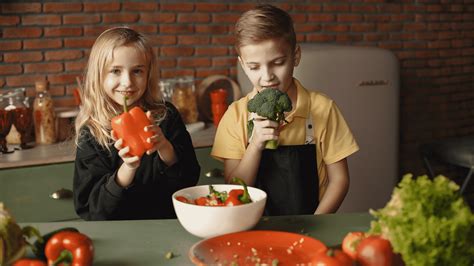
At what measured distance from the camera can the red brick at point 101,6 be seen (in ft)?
11.8

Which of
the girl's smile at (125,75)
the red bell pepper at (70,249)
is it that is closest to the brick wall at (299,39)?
the girl's smile at (125,75)

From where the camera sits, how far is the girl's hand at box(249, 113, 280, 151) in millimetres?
2062

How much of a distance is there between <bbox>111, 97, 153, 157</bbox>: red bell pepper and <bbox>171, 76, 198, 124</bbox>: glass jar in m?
1.82

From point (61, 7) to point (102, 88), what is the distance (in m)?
1.52

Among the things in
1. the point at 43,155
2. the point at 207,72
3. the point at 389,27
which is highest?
the point at 389,27

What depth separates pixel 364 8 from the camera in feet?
15.2

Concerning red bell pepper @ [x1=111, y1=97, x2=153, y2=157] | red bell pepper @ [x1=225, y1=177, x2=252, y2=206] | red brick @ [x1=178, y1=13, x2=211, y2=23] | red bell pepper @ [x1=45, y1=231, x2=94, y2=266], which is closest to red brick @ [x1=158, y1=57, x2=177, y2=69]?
red brick @ [x1=178, y1=13, x2=211, y2=23]

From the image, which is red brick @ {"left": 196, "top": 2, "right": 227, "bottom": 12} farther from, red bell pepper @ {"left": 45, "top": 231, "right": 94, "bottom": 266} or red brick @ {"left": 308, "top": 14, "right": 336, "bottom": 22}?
red bell pepper @ {"left": 45, "top": 231, "right": 94, "bottom": 266}

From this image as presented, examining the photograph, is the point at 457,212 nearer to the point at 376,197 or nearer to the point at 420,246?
the point at 420,246

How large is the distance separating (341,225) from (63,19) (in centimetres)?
234

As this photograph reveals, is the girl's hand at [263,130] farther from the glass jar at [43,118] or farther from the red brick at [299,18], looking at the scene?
the red brick at [299,18]

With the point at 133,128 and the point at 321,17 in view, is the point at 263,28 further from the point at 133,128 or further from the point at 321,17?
the point at 321,17

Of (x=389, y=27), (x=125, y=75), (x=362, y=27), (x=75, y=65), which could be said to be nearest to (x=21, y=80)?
(x=75, y=65)

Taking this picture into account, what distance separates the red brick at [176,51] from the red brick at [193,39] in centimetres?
3
